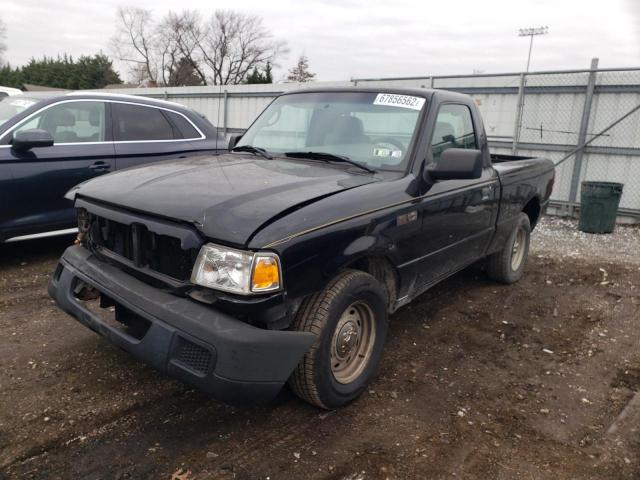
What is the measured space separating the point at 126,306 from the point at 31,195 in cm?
315

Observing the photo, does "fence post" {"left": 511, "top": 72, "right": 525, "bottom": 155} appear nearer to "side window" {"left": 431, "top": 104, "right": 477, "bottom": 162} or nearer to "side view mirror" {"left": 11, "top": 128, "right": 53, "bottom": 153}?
"side window" {"left": 431, "top": 104, "right": 477, "bottom": 162}

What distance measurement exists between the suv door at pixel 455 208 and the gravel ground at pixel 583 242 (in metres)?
3.27

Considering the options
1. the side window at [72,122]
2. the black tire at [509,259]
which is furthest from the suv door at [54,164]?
the black tire at [509,259]

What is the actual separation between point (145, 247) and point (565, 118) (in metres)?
9.05

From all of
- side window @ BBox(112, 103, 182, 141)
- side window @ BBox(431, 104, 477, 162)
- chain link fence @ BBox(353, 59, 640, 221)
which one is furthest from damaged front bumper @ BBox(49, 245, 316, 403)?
chain link fence @ BBox(353, 59, 640, 221)

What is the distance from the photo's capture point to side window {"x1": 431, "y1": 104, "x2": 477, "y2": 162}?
3.73m

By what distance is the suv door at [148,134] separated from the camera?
5688 mm

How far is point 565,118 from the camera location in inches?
373

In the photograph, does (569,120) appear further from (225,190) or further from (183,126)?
(225,190)

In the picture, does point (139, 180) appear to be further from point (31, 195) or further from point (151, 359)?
point (31, 195)

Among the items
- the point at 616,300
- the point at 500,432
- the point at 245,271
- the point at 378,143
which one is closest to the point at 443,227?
the point at 378,143

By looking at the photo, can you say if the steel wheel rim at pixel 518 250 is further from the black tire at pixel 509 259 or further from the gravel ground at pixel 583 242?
the gravel ground at pixel 583 242

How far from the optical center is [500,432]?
2.88 m

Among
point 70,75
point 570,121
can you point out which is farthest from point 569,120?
point 70,75
